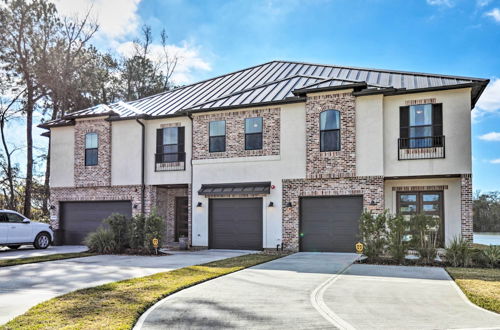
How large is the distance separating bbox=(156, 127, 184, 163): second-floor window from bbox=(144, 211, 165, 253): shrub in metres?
3.59

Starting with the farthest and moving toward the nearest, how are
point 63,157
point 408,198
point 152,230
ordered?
point 63,157
point 408,198
point 152,230

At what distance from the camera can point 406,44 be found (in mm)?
15836

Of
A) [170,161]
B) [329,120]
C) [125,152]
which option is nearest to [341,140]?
[329,120]

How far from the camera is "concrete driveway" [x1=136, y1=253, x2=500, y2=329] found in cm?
590

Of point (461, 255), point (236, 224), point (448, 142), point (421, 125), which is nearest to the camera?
point (461, 255)

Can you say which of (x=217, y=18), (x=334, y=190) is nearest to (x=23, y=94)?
(x=217, y=18)

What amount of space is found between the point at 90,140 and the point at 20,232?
5.42 meters

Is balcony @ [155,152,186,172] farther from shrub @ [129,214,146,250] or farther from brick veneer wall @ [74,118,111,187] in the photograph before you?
shrub @ [129,214,146,250]

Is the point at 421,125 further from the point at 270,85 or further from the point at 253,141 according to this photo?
the point at 270,85

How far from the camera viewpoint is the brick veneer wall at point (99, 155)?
19719mm

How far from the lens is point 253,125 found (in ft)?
56.8

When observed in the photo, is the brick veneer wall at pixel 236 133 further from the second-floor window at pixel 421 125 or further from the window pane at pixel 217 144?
the second-floor window at pixel 421 125

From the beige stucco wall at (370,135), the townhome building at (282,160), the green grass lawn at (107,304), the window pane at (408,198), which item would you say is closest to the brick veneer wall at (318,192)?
the townhome building at (282,160)

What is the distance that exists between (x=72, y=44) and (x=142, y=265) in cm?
2285
